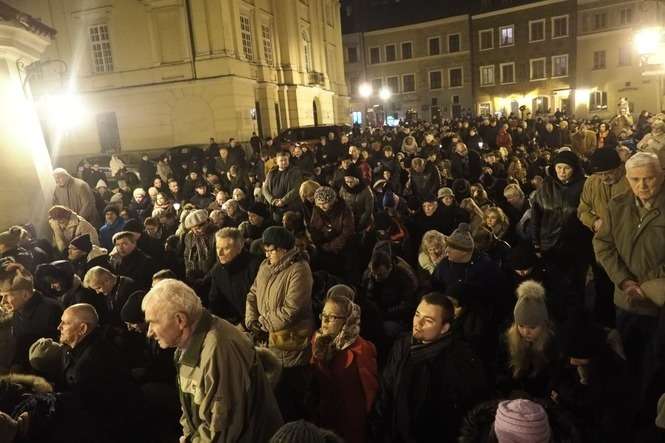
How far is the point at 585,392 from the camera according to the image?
11.4 feet

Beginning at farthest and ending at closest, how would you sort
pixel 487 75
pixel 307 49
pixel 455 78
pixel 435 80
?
pixel 435 80 < pixel 455 78 < pixel 487 75 < pixel 307 49

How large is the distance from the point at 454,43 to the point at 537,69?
26.9 ft

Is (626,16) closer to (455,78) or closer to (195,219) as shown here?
(455,78)

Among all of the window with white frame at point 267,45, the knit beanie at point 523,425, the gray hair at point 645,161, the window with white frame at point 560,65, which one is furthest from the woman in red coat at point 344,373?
the window with white frame at point 560,65

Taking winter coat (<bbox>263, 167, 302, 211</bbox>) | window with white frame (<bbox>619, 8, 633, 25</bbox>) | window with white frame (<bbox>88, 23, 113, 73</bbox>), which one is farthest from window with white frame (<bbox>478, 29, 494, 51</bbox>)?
winter coat (<bbox>263, 167, 302, 211</bbox>)

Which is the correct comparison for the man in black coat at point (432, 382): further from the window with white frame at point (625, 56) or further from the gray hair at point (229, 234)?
the window with white frame at point (625, 56)

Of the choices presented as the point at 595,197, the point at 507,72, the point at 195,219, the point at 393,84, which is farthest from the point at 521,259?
the point at 393,84

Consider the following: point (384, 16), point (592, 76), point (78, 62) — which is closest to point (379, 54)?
point (384, 16)

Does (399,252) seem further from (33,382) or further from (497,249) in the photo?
(33,382)

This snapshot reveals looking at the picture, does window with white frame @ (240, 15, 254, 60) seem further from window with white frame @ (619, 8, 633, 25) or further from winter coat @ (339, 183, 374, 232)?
window with white frame @ (619, 8, 633, 25)

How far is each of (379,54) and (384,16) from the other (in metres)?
3.94

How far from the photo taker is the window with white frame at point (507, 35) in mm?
45031

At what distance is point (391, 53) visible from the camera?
5069 cm

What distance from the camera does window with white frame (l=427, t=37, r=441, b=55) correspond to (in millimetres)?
48750
